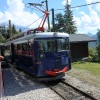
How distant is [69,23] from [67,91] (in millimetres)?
66175

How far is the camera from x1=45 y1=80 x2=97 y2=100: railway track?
11586 mm

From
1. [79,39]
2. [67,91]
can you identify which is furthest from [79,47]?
[67,91]

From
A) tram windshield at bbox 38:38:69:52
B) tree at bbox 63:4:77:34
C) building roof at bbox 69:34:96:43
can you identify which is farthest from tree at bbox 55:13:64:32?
tram windshield at bbox 38:38:69:52

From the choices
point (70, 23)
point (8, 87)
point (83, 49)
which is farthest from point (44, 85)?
point (70, 23)

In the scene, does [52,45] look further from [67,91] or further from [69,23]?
[69,23]

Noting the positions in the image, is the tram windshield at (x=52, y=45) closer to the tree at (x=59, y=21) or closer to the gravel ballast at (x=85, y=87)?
the gravel ballast at (x=85, y=87)

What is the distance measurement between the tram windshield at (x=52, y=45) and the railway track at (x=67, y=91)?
183 cm

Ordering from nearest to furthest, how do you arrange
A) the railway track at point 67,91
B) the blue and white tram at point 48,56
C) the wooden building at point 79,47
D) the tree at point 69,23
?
the railway track at point 67,91, the blue and white tram at point 48,56, the wooden building at point 79,47, the tree at point 69,23

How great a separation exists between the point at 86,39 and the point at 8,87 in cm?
1942

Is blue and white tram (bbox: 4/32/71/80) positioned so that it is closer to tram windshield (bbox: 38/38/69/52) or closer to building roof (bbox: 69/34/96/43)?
tram windshield (bbox: 38/38/69/52)

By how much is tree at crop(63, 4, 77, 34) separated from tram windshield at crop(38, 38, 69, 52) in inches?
2356

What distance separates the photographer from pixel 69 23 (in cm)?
7856

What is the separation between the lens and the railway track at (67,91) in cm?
1159

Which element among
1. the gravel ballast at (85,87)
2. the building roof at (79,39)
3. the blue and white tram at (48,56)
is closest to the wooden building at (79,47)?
the building roof at (79,39)
